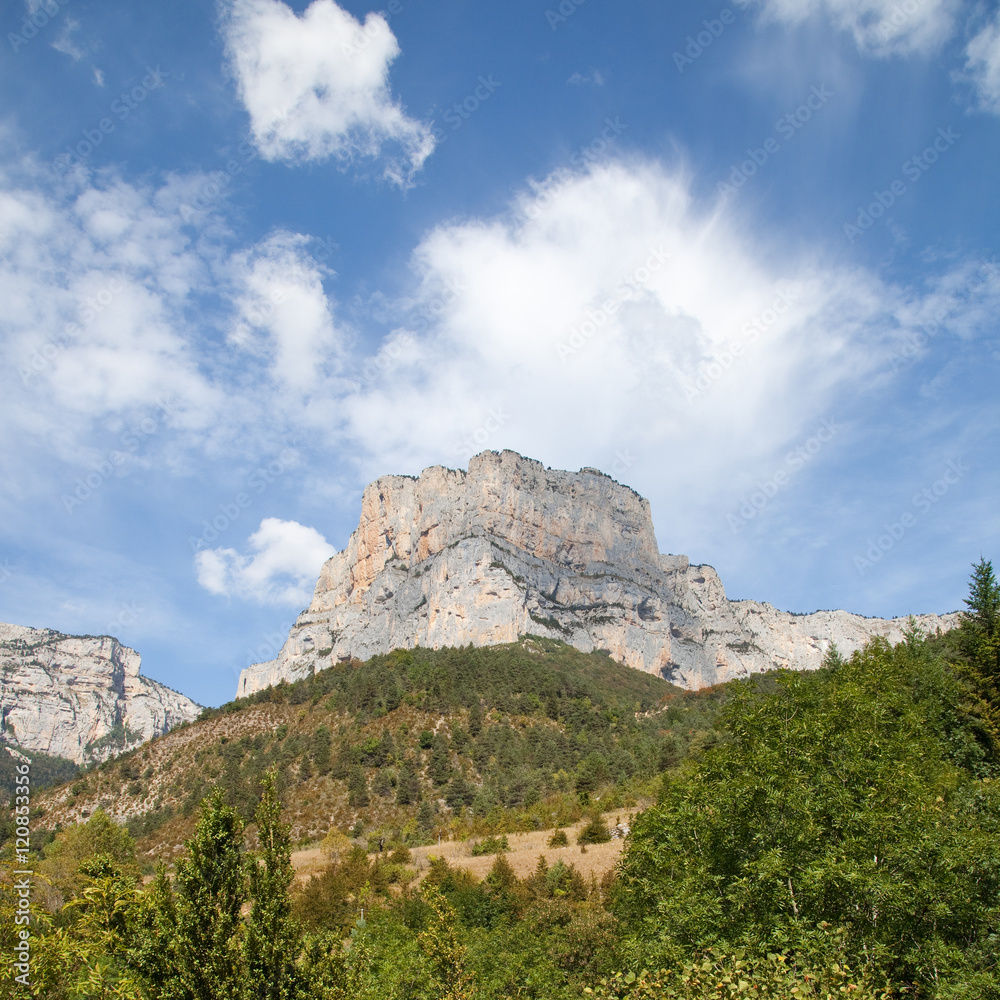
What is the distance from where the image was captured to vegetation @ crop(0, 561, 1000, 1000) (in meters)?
10.9

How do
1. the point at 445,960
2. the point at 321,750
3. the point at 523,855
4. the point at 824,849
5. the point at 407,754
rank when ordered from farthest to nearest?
1. the point at 407,754
2. the point at 321,750
3. the point at 523,855
4. the point at 445,960
5. the point at 824,849

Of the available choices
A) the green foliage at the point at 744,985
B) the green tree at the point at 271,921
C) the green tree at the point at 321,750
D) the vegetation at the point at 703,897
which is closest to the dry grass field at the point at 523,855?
the vegetation at the point at 703,897

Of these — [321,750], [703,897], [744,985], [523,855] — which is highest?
[321,750]

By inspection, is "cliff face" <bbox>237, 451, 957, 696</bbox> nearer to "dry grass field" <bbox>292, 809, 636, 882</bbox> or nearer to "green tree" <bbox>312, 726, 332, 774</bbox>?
"green tree" <bbox>312, 726, 332, 774</bbox>

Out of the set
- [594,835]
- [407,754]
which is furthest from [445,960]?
[407,754]

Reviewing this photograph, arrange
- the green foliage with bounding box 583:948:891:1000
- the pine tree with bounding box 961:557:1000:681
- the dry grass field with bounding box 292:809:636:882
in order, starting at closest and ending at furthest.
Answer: the green foliage with bounding box 583:948:891:1000
the pine tree with bounding box 961:557:1000:681
the dry grass field with bounding box 292:809:636:882

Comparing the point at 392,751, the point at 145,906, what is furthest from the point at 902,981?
the point at 392,751

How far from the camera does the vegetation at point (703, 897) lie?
10.9m

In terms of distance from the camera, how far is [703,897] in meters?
17.7

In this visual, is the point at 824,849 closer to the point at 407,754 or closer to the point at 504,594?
the point at 407,754

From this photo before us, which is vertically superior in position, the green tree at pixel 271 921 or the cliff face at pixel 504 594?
the cliff face at pixel 504 594

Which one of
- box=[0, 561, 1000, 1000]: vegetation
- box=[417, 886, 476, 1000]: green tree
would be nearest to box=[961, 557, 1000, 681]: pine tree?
box=[0, 561, 1000, 1000]: vegetation

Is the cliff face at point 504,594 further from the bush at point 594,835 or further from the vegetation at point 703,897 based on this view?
the vegetation at point 703,897

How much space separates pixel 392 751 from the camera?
7975 cm
